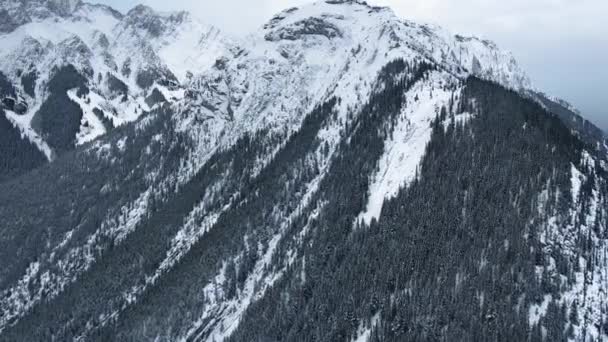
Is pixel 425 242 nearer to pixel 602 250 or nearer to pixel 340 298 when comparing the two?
pixel 340 298

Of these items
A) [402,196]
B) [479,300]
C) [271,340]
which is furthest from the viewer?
[402,196]

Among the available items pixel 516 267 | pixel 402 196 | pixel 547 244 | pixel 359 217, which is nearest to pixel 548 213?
pixel 547 244

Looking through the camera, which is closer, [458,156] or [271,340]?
[271,340]

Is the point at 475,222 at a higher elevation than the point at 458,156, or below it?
below

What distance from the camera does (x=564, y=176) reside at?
16025 cm

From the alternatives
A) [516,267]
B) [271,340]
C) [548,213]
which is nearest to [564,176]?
[548,213]

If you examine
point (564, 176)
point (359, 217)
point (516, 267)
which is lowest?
point (359, 217)

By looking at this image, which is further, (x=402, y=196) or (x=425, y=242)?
(x=402, y=196)

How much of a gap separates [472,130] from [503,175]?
26908mm

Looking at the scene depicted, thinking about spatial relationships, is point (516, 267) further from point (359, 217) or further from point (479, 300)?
point (359, 217)

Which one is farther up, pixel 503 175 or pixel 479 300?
pixel 503 175

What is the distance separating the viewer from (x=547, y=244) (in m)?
145

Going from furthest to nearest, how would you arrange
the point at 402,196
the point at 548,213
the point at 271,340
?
the point at 402,196 < the point at 271,340 < the point at 548,213

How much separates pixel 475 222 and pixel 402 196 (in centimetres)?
2783
